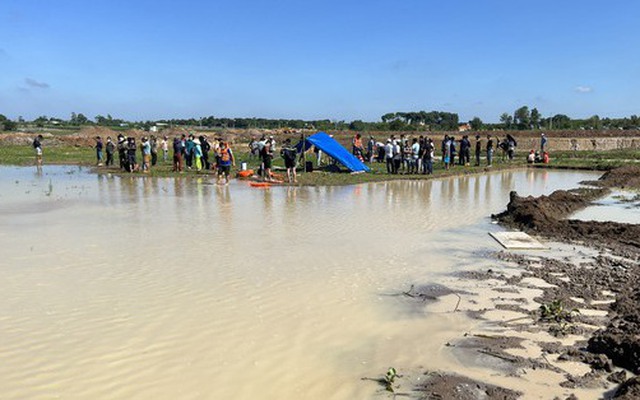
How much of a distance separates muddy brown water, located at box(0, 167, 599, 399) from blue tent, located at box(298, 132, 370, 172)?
8.16 m

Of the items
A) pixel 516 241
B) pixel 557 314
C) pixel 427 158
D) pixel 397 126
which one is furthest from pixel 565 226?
pixel 397 126

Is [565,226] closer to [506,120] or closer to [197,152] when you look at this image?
[197,152]

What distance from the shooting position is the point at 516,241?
9688 millimetres

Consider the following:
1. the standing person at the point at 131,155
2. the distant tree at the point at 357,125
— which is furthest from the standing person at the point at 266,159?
the distant tree at the point at 357,125

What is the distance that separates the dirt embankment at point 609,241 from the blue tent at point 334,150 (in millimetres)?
8898

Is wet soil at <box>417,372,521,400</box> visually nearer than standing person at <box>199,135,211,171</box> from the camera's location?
Yes

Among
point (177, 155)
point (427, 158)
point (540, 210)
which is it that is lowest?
point (540, 210)

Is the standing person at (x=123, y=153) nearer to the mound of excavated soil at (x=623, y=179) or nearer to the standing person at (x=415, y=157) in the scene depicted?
the standing person at (x=415, y=157)

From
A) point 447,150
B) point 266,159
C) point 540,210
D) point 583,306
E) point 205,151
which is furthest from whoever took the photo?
point 447,150

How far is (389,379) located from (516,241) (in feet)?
20.0

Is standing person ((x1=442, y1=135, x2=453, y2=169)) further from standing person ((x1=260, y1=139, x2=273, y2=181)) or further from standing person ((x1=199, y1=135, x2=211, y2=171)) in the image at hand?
standing person ((x1=199, y1=135, x2=211, y2=171))

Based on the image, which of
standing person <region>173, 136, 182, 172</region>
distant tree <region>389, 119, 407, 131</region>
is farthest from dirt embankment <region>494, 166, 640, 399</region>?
distant tree <region>389, 119, 407, 131</region>

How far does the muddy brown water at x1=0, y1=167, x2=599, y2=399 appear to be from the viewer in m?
4.66

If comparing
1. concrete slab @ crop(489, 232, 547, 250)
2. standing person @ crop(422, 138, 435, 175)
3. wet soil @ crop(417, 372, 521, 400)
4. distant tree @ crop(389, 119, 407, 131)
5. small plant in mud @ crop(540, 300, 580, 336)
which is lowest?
wet soil @ crop(417, 372, 521, 400)
